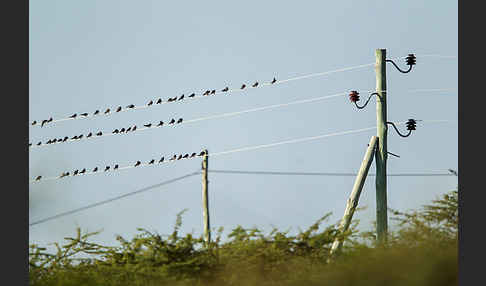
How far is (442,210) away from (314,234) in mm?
2437

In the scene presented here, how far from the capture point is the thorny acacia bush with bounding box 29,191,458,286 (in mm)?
12461

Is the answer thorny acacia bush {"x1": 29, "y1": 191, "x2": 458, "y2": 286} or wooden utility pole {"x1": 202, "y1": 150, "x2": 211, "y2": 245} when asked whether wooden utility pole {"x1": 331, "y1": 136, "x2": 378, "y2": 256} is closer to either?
thorny acacia bush {"x1": 29, "y1": 191, "x2": 458, "y2": 286}

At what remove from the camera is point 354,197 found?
13977 millimetres

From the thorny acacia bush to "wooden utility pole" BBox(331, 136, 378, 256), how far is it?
0.12 metres

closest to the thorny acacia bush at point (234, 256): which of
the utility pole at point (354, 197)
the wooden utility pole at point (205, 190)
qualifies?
the utility pole at point (354, 197)

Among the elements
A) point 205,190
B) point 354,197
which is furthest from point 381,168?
point 205,190

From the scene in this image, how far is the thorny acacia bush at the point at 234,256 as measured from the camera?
12.5 metres

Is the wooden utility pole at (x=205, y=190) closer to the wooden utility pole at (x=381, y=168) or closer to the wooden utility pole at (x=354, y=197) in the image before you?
the wooden utility pole at (x=381, y=168)

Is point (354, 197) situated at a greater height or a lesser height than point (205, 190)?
lesser

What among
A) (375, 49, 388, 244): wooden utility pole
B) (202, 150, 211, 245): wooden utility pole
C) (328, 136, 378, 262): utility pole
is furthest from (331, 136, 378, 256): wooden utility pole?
(202, 150, 211, 245): wooden utility pole

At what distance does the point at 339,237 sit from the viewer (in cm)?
1324

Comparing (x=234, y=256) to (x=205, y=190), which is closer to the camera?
(x=234, y=256)

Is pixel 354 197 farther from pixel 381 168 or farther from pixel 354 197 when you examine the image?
pixel 381 168

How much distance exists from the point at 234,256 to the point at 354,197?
253cm
